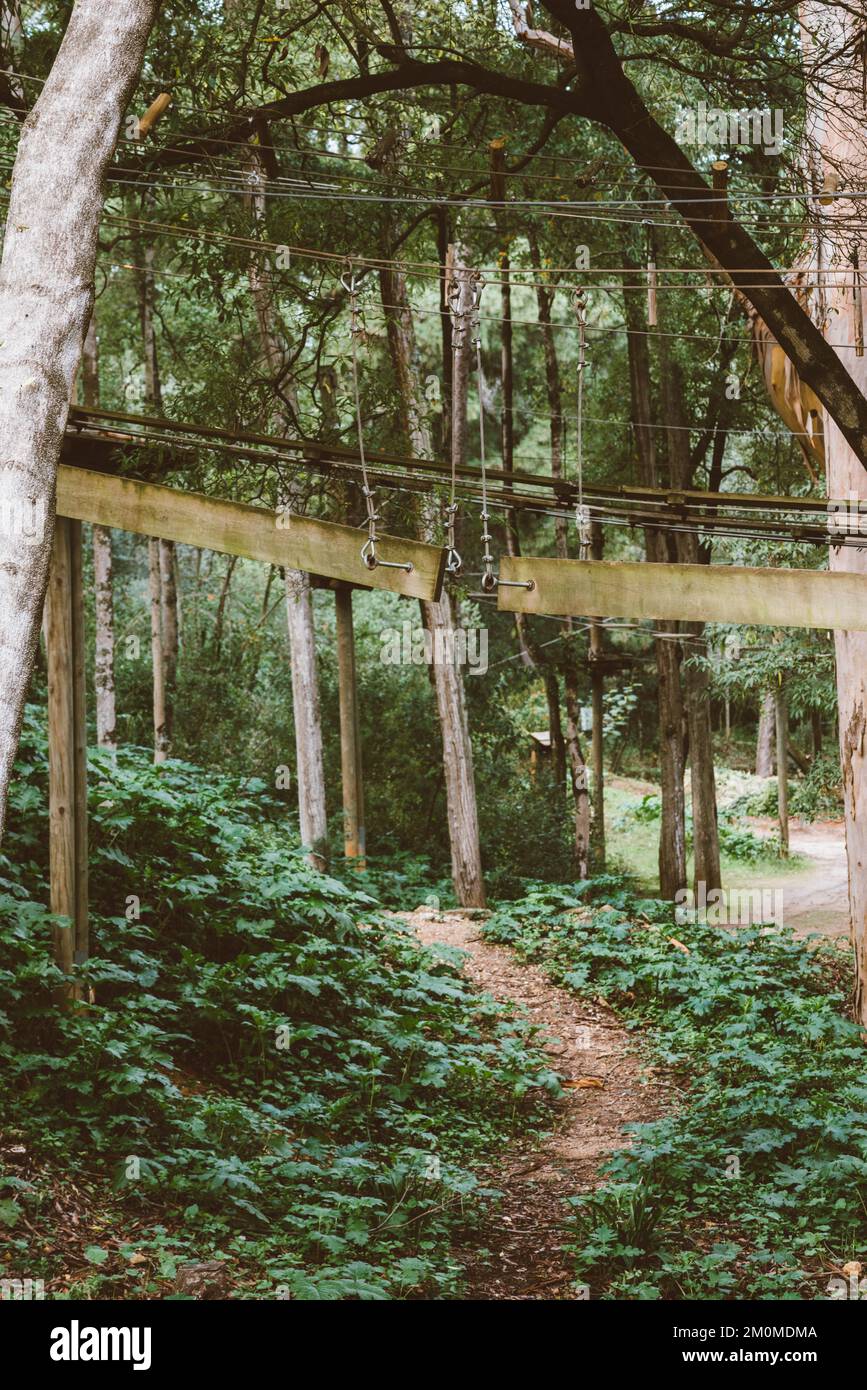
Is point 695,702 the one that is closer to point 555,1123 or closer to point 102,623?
point 102,623

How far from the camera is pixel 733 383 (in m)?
20.6

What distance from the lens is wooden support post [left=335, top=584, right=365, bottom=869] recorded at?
16.3m

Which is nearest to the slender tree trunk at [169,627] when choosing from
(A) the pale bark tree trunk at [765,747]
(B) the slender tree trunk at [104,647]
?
(B) the slender tree trunk at [104,647]

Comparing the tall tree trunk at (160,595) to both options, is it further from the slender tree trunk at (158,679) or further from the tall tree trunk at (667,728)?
the tall tree trunk at (667,728)

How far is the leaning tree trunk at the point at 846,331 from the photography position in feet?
28.2

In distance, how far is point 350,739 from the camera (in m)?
16.4

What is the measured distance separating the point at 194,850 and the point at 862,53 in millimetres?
7463

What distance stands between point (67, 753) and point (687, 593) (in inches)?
153

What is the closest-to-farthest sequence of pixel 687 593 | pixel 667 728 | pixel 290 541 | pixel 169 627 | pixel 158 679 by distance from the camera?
pixel 687 593, pixel 290 541, pixel 667 728, pixel 158 679, pixel 169 627

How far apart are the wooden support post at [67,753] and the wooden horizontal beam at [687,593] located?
2.88 metres

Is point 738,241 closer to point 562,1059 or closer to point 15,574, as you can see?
point 15,574

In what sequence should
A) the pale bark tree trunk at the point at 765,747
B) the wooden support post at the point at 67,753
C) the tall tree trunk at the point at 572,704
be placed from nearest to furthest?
the wooden support post at the point at 67,753 < the tall tree trunk at the point at 572,704 < the pale bark tree trunk at the point at 765,747

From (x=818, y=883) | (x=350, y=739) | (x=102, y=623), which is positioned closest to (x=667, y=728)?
(x=818, y=883)

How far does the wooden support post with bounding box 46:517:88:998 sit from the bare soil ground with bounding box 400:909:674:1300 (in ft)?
9.79
